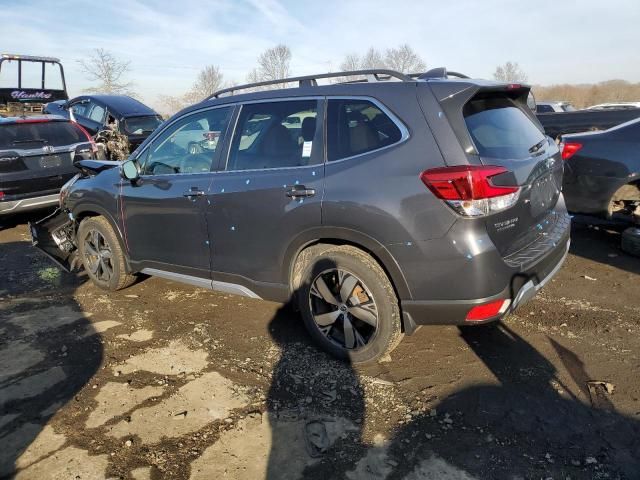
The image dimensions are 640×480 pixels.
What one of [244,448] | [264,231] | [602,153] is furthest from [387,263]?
[602,153]

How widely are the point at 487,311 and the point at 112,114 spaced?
11248 millimetres

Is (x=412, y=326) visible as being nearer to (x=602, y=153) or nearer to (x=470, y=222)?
(x=470, y=222)

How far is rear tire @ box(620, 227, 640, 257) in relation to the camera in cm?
523

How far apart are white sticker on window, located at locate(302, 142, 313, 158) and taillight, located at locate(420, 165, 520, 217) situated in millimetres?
912

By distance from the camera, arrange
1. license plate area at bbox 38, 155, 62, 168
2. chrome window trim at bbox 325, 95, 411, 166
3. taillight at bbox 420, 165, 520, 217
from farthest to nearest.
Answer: license plate area at bbox 38, 155, 62, 168
chrome window trim at bbox 325, 95, 411, 166
taillight at bbox 420, 165, 520, 217

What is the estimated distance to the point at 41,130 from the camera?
784cm

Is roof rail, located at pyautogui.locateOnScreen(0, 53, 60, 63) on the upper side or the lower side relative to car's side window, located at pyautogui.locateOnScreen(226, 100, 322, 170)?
upper

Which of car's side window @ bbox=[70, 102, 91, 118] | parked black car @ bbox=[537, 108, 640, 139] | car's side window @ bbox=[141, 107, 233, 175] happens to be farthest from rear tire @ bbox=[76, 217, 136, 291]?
car's side window @ bbox=[70, 102, 91, 118]

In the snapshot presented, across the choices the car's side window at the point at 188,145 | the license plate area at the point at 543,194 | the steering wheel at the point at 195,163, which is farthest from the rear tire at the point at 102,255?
the license plate area at the point at 543,194

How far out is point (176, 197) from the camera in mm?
4062

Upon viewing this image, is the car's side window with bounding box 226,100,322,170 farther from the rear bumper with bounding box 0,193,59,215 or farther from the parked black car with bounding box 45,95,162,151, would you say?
the parked black car with bounding box 45,95,162,151

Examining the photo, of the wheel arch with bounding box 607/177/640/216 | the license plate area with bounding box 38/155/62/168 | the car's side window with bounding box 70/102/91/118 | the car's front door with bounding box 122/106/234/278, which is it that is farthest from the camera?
the car's side window with bounding box 70/102/91/118

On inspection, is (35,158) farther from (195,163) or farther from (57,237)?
(195,163)

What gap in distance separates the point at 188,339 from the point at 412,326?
1881 mm
